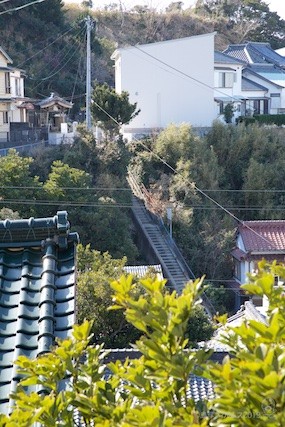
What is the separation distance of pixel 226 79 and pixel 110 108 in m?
10.1

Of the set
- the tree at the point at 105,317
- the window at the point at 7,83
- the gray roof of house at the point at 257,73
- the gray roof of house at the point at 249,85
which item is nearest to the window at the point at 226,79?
the gray roof of house at the point at 249,85

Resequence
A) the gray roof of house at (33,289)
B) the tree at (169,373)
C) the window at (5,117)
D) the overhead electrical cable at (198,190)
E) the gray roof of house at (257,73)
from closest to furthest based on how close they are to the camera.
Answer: the tree at (169,373)
the gray roof of house at (33,289)
the overhead electrical cable at (198,190)
the window at (5,117)
the gray roof of house at (257,73)

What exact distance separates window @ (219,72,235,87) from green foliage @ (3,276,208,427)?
25.9 meters

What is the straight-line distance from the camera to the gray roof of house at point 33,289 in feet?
8.81

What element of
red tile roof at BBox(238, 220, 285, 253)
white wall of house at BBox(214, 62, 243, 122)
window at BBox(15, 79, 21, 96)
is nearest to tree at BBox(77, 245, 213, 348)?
red tile roof at BBox(238, 220, 285, 253)

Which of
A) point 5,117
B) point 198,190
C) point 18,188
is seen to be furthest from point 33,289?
point 5,117

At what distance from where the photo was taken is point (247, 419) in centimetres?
141

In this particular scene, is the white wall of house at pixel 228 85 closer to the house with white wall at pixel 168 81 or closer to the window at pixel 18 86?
the house with white wall at pixel 168 81

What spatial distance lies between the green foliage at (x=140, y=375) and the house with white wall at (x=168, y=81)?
21.2 metres

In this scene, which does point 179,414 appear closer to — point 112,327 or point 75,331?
point 75,331

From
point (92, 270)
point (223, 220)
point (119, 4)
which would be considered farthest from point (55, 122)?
point (119, 4)

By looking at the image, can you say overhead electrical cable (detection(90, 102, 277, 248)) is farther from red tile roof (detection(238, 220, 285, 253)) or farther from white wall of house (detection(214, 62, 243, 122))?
white wall of house (detection(214, 62, 243, 122))

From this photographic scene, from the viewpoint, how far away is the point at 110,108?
1847 cm

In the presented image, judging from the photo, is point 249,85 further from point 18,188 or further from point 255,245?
point 18,188
